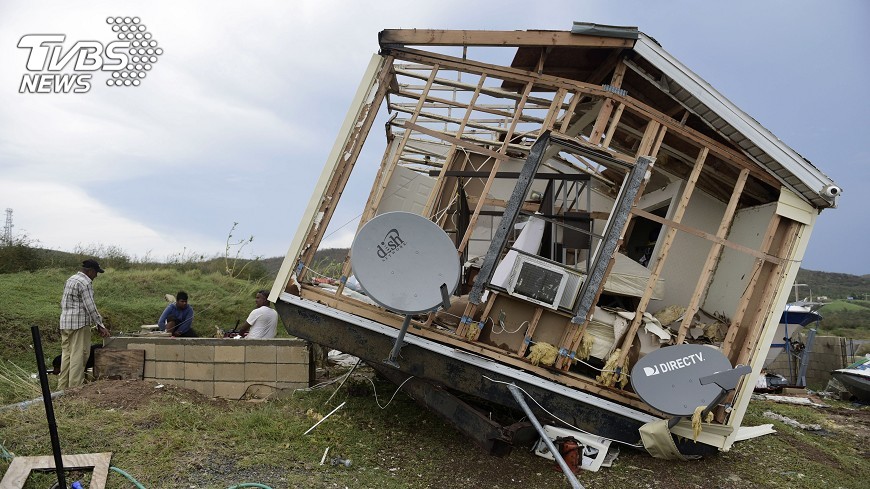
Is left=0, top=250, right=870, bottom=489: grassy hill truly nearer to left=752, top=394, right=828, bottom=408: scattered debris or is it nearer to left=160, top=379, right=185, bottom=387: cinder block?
left=160, top=379, right=185, bottom=387: cinder block

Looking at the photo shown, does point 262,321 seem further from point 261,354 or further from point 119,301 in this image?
point 119,301

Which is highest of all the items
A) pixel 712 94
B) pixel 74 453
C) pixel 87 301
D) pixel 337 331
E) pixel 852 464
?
pixel 712 94

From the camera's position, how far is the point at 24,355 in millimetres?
10328

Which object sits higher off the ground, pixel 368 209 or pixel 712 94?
pixel 712 94

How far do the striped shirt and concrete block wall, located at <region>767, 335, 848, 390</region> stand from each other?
51.4 feet

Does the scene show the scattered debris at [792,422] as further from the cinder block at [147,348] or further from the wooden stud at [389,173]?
the cinder block at [147,348]

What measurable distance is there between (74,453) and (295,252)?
2824 millimetres

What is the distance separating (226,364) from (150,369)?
1.02 meters

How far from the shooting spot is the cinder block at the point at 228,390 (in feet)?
25.3

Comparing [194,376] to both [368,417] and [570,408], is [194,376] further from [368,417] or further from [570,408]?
[570,408]

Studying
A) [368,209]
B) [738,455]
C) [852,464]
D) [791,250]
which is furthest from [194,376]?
[852,464]

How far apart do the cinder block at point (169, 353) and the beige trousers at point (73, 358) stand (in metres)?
1.01

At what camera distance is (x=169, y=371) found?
25.5ft

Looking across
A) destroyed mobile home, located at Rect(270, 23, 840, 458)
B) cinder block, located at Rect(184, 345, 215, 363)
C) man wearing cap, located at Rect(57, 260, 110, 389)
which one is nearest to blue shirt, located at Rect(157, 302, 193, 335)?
man wearing cap, located at Rect(57, 260, 110, 389)
